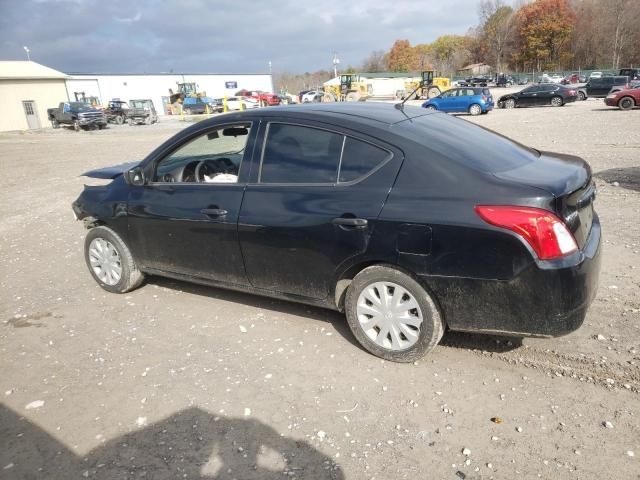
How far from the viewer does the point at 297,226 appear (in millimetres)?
Answer: 3607

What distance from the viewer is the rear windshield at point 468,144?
326cm

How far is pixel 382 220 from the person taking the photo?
10.6 ft

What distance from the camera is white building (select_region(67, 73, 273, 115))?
57.7 metres

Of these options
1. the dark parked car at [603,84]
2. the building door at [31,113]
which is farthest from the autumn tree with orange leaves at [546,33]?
the building door at [31,113]

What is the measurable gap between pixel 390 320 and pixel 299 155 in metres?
1.37

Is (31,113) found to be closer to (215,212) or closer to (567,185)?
(215,212)

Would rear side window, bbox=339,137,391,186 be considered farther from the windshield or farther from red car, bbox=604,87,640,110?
the windshield

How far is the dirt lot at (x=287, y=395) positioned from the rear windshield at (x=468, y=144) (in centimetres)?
133

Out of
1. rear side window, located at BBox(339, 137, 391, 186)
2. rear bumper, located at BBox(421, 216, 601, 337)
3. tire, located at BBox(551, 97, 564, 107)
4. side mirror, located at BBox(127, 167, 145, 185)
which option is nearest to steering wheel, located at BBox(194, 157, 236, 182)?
side mirror, located at BBox(127, 167, 145, 185)

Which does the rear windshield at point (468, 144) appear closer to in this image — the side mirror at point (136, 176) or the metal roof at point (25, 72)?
the side mirror at point (136, 176)

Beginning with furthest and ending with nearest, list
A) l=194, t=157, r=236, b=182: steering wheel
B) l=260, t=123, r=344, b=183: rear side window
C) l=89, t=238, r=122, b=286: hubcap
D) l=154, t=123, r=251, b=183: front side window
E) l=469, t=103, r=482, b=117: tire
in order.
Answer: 1. l=469, t=103, r=482, b=117: tire
2. l=89, t=238, r=122, b=286: hubcap
3. l=194, t=157, r=236, b=182: steering wheel
4. l=154, t=123, r=251, b=183: front side window
5. l=260, t=123, r=344, b=183: rear side window

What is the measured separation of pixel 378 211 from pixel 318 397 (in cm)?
126

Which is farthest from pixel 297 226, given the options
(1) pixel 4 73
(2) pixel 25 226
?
(1) pixel 4 73

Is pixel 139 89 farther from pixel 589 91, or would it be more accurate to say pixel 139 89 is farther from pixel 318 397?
pixel 318 397
